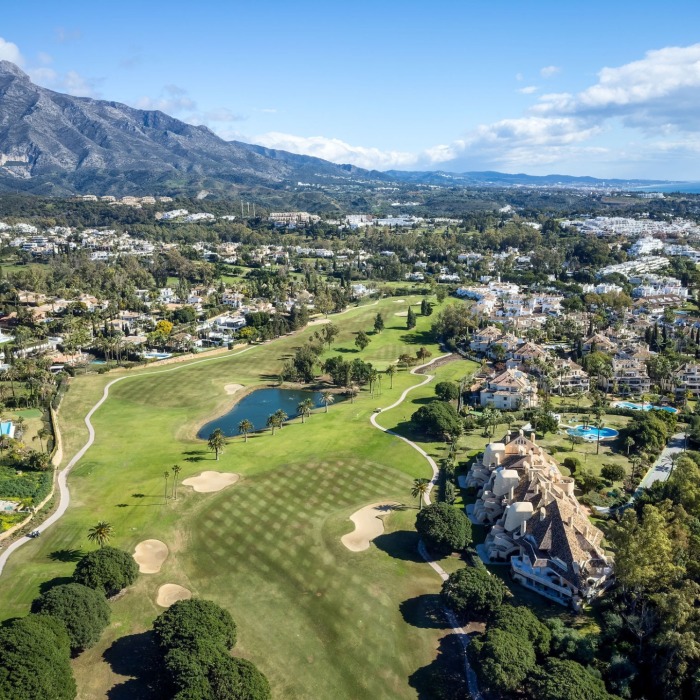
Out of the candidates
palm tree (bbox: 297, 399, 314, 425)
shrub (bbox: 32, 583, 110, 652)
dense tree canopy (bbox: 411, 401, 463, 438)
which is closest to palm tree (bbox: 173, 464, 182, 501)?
shrub (bbox: 32, 583, 110, 652)

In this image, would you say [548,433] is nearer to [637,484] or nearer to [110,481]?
[637,484]

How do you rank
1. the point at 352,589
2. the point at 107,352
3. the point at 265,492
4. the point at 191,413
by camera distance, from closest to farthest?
the point at 352,589 < the point at 265,492 < the point at 191,413 < the point at 107,352

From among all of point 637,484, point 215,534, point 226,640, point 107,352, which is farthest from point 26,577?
point 107,352

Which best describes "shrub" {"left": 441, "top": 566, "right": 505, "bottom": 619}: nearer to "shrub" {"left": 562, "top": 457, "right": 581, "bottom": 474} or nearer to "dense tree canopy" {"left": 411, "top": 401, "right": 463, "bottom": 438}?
"shrub" {"left": 562, "top": 457, "right": 581, "bottom": 474}

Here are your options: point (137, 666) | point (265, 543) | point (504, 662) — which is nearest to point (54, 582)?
point (137, 666)

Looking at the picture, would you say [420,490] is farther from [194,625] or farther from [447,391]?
[447,391]
